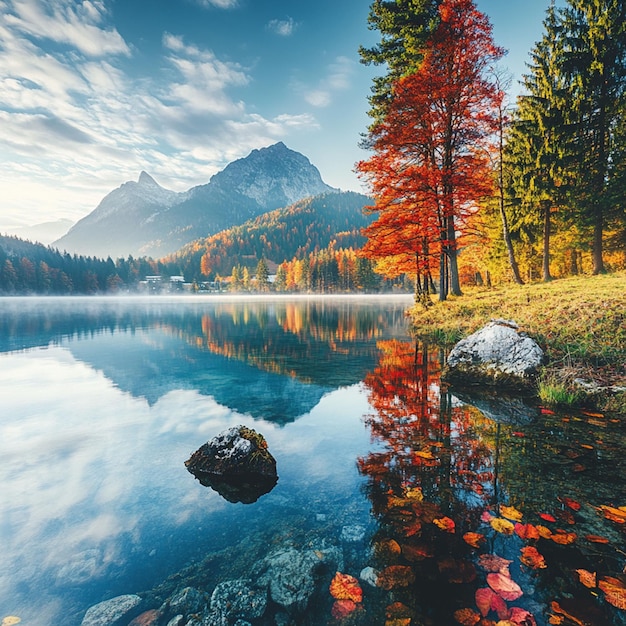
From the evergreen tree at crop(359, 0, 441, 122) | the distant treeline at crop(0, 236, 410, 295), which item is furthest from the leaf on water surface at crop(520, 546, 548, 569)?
the distant treeline at crop(0, 236, 410, 295)

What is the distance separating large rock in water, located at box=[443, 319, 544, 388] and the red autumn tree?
9.82m

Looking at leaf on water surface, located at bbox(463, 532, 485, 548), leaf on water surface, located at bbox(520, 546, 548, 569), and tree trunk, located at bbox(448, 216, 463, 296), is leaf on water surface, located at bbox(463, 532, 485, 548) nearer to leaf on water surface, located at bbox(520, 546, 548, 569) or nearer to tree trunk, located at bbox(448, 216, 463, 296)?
leaf on water surface, located at bbox(520, 546, 548, 569)

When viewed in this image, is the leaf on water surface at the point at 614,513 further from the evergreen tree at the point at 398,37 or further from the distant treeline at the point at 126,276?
the distant treeline at the point at 126,276

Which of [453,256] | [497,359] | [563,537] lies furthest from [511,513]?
[453,256]

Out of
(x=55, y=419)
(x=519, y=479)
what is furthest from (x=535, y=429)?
(x=55, y=419)

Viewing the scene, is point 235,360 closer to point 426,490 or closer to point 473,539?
point 426,490

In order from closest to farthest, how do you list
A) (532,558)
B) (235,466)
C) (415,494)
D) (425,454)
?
(532,558) < (415,494) < (235,466) < (425,454)

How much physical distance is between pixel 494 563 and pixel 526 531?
0.75 m

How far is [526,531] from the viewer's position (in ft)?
11.5

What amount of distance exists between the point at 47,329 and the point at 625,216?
43.6 metres

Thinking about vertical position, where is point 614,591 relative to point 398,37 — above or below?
A: below

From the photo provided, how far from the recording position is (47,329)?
26766mm

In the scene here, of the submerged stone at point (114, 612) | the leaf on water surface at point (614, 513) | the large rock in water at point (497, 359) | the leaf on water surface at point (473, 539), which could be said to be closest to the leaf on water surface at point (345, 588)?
the leaf on water surface at point (473, 539)

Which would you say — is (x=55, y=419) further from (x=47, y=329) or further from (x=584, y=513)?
(x=47, y=329)
